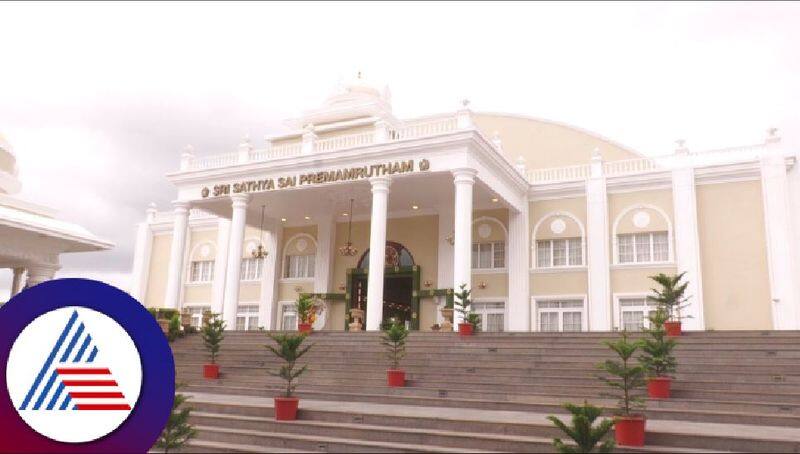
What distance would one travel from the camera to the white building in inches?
590

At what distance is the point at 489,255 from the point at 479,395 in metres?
13.4

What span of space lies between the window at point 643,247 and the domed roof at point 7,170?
1963 centimetres

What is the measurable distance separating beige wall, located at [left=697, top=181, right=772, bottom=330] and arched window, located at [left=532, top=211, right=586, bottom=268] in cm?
418

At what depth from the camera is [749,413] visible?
934cm

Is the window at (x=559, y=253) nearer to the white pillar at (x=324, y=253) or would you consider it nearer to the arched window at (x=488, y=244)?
the arched window at (x=488, y=244)

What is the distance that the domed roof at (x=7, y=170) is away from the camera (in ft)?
53.1

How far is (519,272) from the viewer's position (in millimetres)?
23609

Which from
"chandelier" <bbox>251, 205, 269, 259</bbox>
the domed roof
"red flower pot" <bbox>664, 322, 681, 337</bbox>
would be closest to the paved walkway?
"red flower pot" <bbox>664, 322, 681, 337</bbox>

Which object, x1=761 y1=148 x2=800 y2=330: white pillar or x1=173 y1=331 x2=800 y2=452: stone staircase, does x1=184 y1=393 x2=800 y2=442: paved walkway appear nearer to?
x1=173 y1=331 x2=800 y2=452: stone staircase

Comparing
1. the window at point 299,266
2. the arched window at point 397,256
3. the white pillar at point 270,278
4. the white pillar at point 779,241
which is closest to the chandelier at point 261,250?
the white pillar at point 270,278

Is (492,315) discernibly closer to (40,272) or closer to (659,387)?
(659,387)

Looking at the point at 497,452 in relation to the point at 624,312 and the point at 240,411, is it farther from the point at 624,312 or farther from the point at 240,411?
the point at 624,312

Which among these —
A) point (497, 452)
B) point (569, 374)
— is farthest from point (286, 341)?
point (569, 374)

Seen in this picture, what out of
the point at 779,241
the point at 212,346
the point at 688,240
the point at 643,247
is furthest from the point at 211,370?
the point at 779,241
